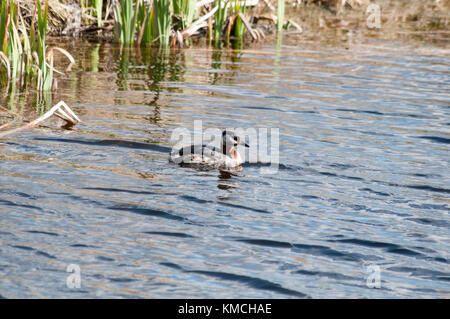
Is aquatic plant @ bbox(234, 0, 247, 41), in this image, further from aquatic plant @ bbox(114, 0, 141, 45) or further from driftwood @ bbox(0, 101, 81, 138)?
driftwood @ bbox(0, 101, 81, 138)

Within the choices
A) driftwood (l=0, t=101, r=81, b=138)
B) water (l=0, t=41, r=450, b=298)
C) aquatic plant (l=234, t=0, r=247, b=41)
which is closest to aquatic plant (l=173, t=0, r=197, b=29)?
aquatic plant (l=234, t=0, r=247, b=41)

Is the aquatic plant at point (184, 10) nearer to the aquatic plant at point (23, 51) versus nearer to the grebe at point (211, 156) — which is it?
the aquatic plant at point (23, 51)

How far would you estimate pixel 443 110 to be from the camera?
1195 centimetres

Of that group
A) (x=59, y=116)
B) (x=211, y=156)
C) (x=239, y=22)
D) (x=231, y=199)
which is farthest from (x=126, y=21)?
(x=231, y=199)

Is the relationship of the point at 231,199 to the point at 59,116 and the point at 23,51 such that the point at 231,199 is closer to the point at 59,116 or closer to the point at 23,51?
the point at 59,116

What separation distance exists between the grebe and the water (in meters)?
0.16

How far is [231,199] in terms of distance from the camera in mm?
7398

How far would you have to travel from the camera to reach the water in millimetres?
5605

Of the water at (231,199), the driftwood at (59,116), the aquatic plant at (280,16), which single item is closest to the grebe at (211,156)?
Result: the water at (231,199)

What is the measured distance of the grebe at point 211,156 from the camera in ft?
27.9

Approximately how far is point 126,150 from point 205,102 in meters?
3.19

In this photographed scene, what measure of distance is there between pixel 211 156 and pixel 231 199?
138 centimetres

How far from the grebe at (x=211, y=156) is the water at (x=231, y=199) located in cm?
16

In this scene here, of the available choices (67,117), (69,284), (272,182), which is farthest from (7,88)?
(69,284)
